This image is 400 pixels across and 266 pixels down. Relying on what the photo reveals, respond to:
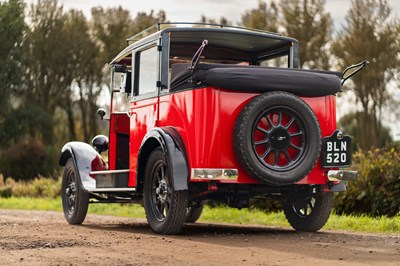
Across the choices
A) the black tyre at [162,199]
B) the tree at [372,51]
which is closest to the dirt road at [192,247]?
the black tyre at [162,199]

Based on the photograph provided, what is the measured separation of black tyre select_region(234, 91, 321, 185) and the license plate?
28 centimetres

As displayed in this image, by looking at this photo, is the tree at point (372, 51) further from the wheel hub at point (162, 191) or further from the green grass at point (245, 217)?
the wheel hub at point (162, 191)

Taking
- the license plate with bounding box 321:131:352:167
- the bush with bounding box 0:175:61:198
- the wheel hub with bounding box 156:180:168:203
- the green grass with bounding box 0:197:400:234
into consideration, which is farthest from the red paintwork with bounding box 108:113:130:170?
the bush with bounding box 0:175:61:198

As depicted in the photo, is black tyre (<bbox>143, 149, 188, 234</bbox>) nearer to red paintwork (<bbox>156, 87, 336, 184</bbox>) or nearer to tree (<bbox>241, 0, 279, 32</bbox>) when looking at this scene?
red paintwork (<bbox>156, 87, 336, 184</bbox>)

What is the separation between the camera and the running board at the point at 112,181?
1127 cm

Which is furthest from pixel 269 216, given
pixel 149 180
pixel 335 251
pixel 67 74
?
pixel 67 74

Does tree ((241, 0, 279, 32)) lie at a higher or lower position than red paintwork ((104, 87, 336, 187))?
higher

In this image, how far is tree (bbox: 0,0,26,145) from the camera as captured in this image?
39812mm

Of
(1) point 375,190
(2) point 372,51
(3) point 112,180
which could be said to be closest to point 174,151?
(3) point 112,180

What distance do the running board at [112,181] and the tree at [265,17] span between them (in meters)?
22.6

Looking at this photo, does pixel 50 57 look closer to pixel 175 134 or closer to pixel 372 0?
pixel 372 0

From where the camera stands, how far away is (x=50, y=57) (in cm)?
4109

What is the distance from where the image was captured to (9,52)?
1596 inches

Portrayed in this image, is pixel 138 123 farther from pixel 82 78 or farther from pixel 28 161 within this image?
pixel 82 78
